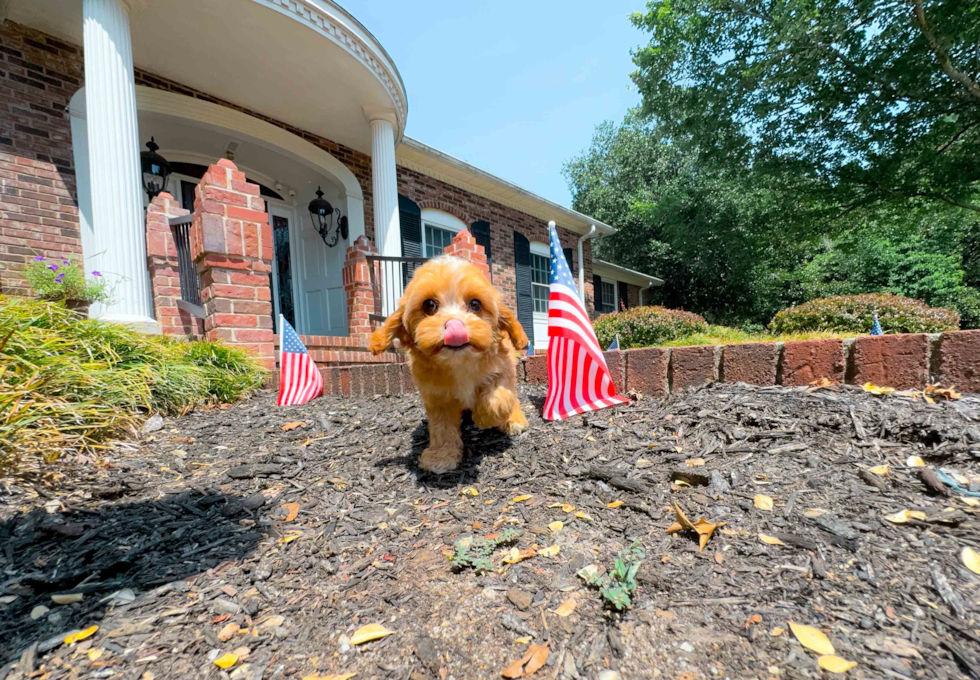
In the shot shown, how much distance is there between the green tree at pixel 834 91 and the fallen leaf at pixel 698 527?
1040cm

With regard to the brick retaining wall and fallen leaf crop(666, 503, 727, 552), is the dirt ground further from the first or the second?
the brick retaining wall

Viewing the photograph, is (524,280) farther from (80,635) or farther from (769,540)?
(80,635)

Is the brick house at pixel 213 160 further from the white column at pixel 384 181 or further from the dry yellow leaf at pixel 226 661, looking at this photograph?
the dry yellow leaf at pixel 226 661

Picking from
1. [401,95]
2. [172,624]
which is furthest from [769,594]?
[401,95]

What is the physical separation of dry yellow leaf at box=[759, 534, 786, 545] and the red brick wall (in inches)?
288

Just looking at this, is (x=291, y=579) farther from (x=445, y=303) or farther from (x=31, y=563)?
(x=445, y=303)

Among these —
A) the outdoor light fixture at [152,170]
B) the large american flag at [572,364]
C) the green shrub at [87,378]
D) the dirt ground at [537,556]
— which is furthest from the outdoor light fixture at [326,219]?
the dirt ground at [537,556]

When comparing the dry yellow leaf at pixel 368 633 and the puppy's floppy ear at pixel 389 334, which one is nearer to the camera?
the dry yellow leaf at pixel 368 633

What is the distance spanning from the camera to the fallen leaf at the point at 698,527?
1474mm

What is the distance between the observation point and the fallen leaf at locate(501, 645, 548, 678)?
3.58 ft

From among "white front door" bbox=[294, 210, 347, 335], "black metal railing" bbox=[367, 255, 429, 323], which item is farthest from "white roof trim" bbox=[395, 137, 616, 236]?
"black metal railing" bbox=[367, 255, 429, 323]

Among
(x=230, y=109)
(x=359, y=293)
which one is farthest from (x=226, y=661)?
(x=230, y=109)

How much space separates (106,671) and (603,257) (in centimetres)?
2139

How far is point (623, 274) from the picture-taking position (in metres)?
19.0
